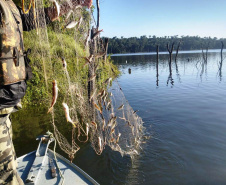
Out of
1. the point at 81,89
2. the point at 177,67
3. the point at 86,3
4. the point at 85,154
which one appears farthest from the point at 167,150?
the point at 177,67

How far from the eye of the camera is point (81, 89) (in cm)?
549

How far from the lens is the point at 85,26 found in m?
4.94

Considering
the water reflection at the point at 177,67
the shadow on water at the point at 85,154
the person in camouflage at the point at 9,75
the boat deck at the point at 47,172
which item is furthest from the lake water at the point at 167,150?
the water reflection at the point at 177,67

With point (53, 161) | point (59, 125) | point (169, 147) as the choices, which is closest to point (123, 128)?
point (169, 147)

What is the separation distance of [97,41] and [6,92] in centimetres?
330

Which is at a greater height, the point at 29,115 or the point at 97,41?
the point at 97,41

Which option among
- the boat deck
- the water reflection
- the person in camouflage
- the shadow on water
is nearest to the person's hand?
the person in camouflage

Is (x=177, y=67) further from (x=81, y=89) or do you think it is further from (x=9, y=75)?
(x=9, y=75)

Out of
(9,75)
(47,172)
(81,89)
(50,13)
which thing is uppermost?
(50,13)

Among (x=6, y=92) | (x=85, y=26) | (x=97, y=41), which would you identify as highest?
(x=85, y=26)

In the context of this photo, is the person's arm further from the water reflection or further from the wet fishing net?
the water reflection

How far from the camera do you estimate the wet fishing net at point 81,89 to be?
366 cm

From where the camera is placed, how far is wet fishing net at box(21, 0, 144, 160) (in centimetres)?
366

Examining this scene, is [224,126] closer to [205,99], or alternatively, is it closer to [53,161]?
[205,99]
